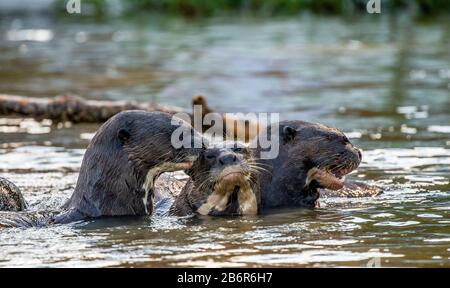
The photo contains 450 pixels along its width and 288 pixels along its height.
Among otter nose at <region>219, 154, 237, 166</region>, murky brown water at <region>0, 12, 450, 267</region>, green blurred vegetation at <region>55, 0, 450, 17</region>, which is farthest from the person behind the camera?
green blurred vegetation at <region>55, 0, 450, 17</region>

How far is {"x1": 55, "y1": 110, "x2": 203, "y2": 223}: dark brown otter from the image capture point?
7.90 metres

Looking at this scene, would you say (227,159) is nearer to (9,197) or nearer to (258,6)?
(9,197)

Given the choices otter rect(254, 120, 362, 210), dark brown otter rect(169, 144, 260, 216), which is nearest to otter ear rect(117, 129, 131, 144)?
dark brown otter rect(169, 144, 260, 216)

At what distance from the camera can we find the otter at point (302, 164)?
8.52m

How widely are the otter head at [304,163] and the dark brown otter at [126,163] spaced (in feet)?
2.56

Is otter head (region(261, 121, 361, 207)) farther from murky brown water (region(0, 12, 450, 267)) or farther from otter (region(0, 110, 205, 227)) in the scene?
otter (region(0, 110, 205, 227))

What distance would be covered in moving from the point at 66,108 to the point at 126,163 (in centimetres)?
583

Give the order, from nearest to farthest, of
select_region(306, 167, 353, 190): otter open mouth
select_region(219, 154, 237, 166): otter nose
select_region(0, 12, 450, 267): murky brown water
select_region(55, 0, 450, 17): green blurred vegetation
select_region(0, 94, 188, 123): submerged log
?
select_region(0, 12, 450, 267): murky brown water
select_region(219, 154, 237, 166): otter nose
select_region(306, 167, 353, 190): otter open mouth
select_region(0, 94, 188, 123): submerged log
select_region(55, 0, 450, 17): green blurred vegetation

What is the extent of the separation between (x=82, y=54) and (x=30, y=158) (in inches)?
454

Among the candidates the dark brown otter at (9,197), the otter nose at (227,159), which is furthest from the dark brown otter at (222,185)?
the dark brown otter at (9,197)

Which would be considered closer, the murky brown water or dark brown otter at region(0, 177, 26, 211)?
the murky brown water

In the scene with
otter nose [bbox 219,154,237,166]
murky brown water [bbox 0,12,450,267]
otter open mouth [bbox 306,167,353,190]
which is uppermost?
otter nose [bbox 219,154,237,166]

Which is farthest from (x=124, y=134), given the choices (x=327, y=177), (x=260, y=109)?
(x=260, y=109)
